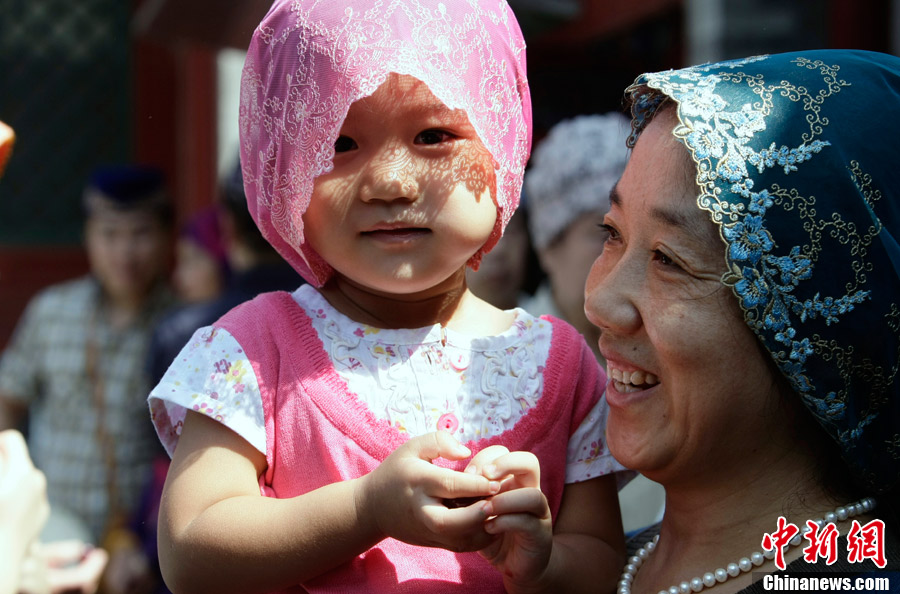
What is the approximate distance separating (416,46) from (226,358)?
687mm

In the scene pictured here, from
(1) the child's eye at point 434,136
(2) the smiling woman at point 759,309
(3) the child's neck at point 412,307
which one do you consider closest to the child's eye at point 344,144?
(1) the child's eye at point 434,136

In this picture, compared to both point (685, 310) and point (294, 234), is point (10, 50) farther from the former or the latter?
point (685, 310)

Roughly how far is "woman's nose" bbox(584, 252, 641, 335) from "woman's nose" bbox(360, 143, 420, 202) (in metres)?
0.39

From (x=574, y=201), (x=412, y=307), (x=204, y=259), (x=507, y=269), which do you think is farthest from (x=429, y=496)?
(x=204, y=259)

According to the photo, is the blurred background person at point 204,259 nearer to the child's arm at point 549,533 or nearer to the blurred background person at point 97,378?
the blurred background person at point 97,378

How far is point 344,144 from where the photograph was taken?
1.91 m

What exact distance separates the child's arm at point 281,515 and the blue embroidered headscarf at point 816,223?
22.1 inches

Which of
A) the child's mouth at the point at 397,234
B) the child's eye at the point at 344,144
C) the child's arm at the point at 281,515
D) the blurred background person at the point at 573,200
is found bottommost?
the blurred background person at the point at 573,200

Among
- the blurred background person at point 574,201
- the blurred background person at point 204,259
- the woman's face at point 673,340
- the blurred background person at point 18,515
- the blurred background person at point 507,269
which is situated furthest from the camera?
the blurred background person at point 204,259

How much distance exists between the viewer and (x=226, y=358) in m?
1.91

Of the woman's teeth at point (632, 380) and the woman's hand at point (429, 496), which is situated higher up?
the woman's teeth at point (632, 380)

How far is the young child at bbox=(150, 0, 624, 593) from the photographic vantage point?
1.76 metres

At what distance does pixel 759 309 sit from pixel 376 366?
2.42 ft

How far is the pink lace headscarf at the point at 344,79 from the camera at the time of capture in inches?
72.1
